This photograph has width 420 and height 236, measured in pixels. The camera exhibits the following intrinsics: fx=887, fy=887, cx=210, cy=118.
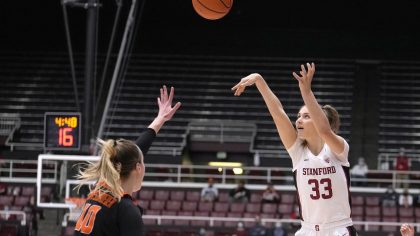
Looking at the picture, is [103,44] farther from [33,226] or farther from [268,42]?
[33,226]

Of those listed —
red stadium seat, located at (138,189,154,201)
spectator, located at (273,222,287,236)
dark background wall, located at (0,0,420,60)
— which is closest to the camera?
spectator, located at (273,222,287,236)

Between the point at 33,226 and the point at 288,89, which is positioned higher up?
the point at 288,89

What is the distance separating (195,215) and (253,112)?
645 cm

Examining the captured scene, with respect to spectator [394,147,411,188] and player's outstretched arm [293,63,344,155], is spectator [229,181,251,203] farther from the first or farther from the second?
player's outstretched arm [293,63,344,155]

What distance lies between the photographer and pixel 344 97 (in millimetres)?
26094

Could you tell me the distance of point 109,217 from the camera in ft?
12.9

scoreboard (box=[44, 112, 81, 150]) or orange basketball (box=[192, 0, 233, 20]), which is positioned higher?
orange basketball (box=[192, 0, 233, 20])

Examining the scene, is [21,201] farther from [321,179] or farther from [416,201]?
[321,179]

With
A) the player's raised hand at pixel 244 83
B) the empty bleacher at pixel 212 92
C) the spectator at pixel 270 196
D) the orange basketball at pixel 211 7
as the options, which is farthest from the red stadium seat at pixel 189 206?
the player's raised hand at pixel 244 83

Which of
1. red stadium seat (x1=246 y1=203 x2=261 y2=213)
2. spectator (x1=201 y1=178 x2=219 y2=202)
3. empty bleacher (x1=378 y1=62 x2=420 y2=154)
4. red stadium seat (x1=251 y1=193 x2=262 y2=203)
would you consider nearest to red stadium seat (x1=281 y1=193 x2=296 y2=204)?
red stadium seat (x1=251 y1=193 x2=262 y2=203)

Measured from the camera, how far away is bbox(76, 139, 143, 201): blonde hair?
3.94 meters

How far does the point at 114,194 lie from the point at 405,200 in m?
17.4

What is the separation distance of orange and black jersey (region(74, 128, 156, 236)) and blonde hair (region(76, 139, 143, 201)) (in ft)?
0.10

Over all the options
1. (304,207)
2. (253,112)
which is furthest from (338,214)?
(253,112)
